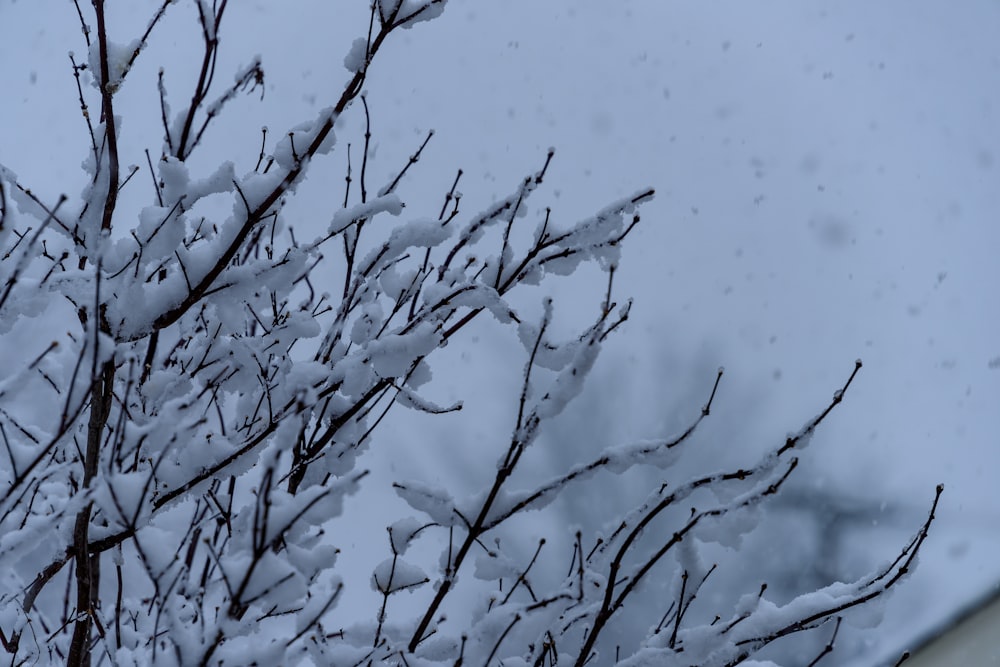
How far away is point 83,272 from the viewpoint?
168cm

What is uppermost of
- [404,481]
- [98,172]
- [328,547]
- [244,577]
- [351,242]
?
[351,242]

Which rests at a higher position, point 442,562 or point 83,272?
point 83,272

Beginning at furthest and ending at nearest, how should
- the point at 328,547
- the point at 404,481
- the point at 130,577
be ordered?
1. the point at 130,577
2. the point at 404,481
3. the point at 328,547

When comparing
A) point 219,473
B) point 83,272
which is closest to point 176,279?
point 83,272

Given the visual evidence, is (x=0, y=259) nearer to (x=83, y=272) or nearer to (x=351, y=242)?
(x=83, y=272)

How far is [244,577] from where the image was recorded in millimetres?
1079

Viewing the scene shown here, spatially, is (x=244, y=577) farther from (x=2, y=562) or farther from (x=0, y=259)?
(x=0, y=259)

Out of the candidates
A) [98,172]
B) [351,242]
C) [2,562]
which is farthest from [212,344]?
[2,562]

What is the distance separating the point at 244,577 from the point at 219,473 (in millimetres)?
745

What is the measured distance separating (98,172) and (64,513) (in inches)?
32.0

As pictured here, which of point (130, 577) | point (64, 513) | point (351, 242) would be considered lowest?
point (64, 513)

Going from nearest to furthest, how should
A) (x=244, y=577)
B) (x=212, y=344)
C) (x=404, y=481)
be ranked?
(x=244, y=577), (x=404, y=481), (x=212, y=344)

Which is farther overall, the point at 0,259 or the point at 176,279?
the point at 0,259

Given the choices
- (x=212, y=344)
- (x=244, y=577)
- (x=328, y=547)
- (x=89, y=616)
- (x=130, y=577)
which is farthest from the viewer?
(x=130, y=577)
